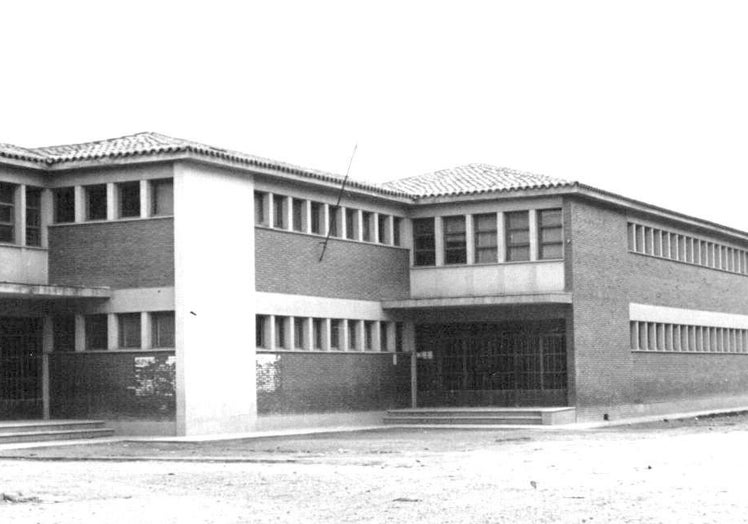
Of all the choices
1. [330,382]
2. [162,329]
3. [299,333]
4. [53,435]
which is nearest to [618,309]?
[330,382]

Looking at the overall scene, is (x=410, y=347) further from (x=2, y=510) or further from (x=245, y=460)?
(x=2, y=510)

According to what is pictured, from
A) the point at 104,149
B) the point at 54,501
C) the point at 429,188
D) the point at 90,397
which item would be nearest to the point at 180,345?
the point at 90,397

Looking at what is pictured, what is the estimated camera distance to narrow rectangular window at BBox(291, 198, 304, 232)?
35.6 m

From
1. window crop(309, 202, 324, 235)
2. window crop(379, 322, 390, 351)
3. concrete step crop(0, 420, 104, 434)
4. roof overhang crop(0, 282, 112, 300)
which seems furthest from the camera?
window crop(379, 322, 390, 351)

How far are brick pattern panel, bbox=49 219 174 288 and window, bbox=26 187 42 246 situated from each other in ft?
1.04

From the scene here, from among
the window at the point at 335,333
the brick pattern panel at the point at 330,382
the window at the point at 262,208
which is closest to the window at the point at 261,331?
the brick pattern panel at the point at 330,382

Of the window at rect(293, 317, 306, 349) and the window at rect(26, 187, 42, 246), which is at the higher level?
the window at rect(26, 187, 42, 246)

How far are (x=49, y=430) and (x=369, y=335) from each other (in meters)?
10.9

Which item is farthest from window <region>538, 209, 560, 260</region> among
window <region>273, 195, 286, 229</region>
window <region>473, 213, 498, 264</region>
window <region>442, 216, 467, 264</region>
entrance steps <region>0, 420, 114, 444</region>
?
entrance steps <region>0, 420, 114, 444</region>

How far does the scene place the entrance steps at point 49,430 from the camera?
29422 millimetres

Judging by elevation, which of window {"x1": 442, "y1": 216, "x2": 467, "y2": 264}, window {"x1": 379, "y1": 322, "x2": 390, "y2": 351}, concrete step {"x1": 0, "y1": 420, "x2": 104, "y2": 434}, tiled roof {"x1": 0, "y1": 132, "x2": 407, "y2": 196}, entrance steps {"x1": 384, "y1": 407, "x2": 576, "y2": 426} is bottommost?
entrance steps {"x1": 384, "y1": 407, "x2": 576, "y2": 426}

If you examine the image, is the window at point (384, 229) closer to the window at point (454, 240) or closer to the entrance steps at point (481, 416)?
the window at point (454, 240)

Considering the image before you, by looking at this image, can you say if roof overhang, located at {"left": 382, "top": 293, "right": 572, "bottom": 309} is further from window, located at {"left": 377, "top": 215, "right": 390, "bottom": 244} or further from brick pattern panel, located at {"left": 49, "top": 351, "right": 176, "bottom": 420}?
brick pattern panel, located at {"left": 49, "top": 351, "right": 176, "bottom": 420}

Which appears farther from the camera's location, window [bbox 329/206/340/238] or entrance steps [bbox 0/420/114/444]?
window [bbox 329/206/340/238]
